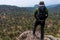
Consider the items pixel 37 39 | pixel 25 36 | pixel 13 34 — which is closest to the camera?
pixel 37 39

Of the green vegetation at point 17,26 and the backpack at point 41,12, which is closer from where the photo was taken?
the backpack at point 41,12

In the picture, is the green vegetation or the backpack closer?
the backpack

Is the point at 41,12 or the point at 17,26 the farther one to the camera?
the point at 17,26

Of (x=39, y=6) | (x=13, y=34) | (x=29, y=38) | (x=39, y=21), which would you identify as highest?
(x=39, y=6)

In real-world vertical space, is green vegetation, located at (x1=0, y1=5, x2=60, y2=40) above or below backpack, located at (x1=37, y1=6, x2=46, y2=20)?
below

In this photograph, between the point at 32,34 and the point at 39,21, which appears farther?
the point at 32,34

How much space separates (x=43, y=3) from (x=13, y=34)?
39964 millimetres

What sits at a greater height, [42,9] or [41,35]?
[42,9]

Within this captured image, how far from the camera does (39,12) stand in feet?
36.6

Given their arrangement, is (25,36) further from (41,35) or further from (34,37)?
(41,35)

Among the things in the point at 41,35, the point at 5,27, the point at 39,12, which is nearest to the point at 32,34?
the point at 41,35

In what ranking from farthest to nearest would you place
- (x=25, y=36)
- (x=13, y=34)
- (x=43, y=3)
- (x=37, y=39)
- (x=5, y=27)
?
(x=5, y=27), (x=13, y=34), (x=25, y=36), (x=37, y=39), (x=43, y=3)

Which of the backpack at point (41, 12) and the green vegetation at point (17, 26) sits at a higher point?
the backpack at point (41, 12)

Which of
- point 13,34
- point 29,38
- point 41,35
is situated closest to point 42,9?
point 41,35
